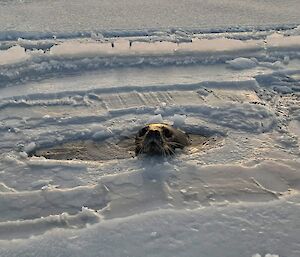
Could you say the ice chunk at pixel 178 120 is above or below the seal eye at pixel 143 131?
above

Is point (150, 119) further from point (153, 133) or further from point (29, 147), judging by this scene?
point (29, 147)

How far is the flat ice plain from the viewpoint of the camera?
4277mm

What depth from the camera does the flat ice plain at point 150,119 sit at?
4.28 m

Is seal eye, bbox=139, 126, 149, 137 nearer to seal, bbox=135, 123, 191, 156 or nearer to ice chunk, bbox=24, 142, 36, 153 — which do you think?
seal, bbox=135, 123, 191, 156

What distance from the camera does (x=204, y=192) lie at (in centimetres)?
484

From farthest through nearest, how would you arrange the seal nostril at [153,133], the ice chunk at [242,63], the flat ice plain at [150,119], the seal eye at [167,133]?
the ice chunk at [242,63]
the seal eye at [167,133]
the seal nostril at [153,133]
the flat ice plain at [150,119]

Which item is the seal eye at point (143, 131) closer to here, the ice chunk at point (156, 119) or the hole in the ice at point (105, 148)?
the hole in the ice at point (105, 148)

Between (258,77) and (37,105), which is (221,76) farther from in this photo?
(37,105)

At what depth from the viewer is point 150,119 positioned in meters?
6.10

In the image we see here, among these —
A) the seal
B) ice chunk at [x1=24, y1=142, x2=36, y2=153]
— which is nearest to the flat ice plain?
ice chunk at [x1=24, y1=142, x2=36, y2=153]

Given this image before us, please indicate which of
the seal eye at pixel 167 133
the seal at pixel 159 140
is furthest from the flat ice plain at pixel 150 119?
the seal eye at pixel 167 133

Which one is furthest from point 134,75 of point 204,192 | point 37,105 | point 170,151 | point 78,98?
point 204,192

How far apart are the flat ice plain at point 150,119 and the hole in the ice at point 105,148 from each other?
0.27ft

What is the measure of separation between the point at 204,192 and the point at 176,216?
19.6 inches
